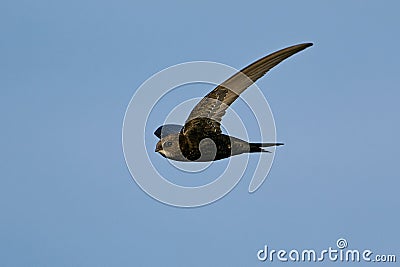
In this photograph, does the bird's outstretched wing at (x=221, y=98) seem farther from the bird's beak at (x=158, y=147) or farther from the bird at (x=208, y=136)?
the bird's beak at (x=158, y=147)

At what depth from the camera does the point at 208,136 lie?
83.4 feet

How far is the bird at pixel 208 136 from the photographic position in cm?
2492

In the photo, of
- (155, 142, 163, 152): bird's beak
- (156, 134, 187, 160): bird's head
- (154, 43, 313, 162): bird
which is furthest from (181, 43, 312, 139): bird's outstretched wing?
(155, 142, 163, 152): bird's beak

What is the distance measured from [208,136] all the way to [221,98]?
3.11 ft

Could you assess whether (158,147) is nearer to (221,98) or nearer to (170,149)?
(170,149)

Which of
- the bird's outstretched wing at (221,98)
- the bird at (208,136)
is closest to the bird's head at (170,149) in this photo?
Answer: the bird at (208,136)

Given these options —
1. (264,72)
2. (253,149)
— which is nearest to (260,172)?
(253,149)

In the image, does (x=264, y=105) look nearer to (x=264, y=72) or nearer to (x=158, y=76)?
(x=264, y=72)

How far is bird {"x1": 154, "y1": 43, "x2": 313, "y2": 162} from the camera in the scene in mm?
24923

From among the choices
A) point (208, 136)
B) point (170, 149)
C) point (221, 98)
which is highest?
point (221, 98)

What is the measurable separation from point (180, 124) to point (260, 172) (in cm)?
205

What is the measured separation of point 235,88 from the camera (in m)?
24.9

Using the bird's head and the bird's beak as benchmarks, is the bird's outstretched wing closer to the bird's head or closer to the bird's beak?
the bird's head

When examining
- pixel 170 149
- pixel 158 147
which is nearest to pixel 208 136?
pixel 170 149
